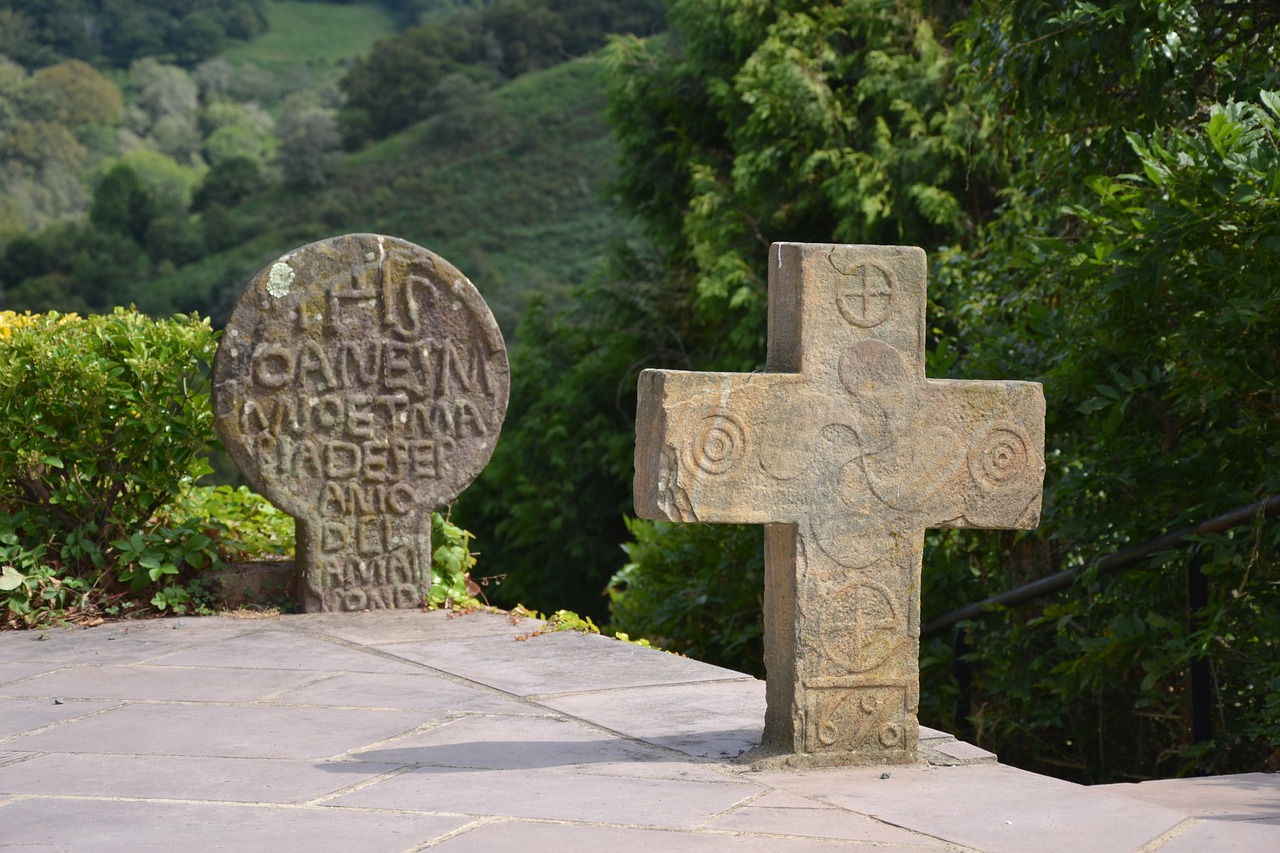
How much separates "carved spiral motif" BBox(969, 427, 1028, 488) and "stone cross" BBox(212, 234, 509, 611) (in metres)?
2.37

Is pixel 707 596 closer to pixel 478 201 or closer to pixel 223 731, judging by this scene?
pixel 223 731

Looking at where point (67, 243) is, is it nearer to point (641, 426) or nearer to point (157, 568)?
point (157, 568)

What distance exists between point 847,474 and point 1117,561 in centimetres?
177

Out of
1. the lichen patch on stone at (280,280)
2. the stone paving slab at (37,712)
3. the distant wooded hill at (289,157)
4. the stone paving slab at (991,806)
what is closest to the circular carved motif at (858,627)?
the stone paving slab at (991,806)

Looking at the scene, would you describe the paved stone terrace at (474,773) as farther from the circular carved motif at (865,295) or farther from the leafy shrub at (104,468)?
the circular carved motif at (865,295)

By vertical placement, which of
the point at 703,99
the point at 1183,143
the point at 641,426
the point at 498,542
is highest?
the point at 703,99

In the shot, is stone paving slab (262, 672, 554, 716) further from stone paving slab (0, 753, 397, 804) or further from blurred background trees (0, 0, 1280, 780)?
blurred background trees (0, 0, 1280, 780)

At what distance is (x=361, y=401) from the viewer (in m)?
5.72

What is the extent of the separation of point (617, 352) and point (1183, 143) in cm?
1090

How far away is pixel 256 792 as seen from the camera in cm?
340

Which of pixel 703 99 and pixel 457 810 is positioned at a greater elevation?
pixel 703 99

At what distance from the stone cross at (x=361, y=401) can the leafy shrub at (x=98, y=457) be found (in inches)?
18.8

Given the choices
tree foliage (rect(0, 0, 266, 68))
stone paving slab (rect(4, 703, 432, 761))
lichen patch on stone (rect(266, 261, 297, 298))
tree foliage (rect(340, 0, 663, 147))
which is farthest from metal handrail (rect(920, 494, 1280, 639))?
tree foliage (rect(0, 0, 266, 68))

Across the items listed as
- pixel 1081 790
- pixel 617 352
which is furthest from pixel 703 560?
pixel 617 352
